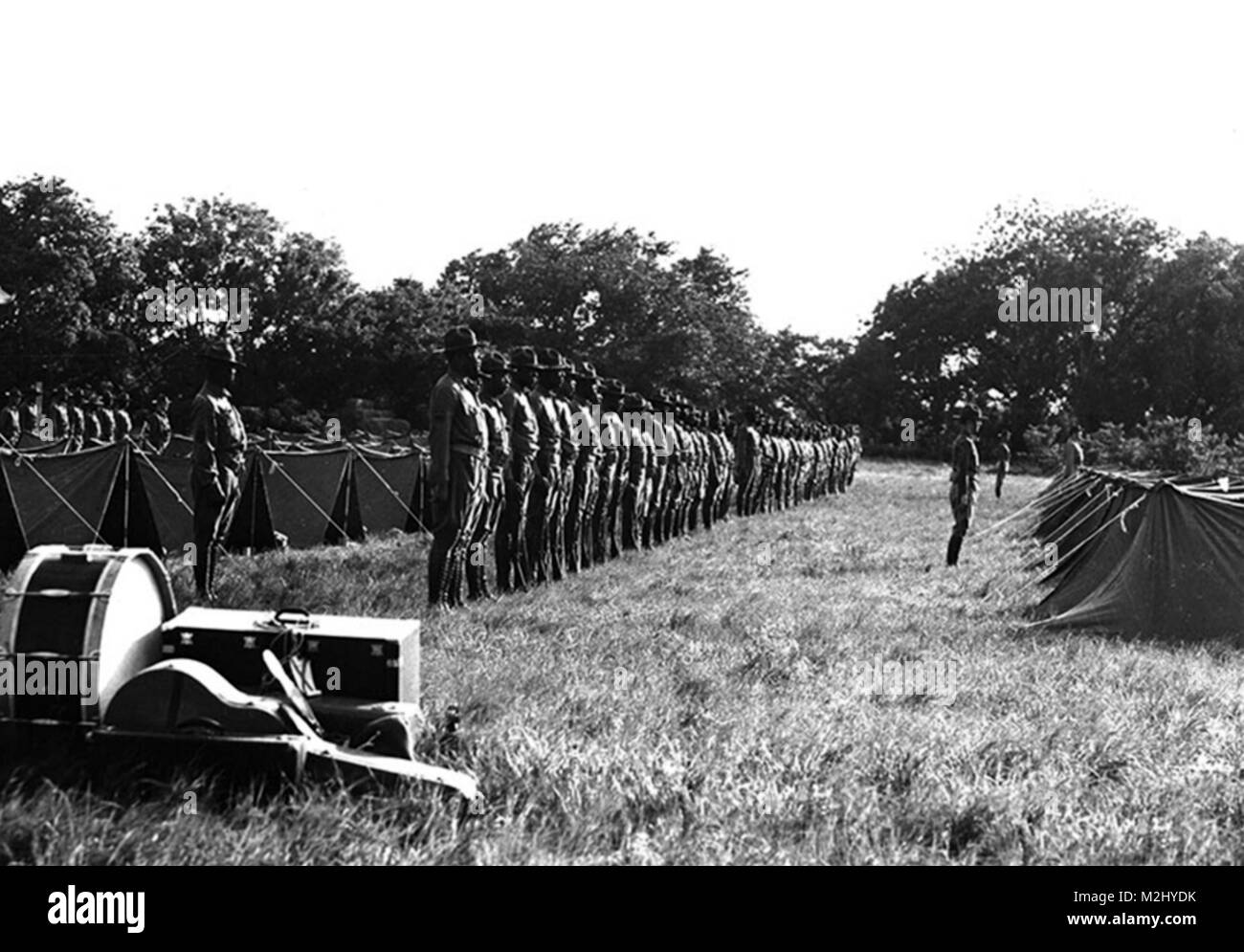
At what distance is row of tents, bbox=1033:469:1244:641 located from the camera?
30.3ft

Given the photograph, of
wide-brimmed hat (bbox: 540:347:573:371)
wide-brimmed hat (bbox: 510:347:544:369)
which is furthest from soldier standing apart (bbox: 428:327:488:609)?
wide-brimmed hat (bbox: 540:347:573:371)

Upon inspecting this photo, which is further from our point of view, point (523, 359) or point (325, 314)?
point (325, 314)

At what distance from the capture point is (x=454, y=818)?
13.4 feet

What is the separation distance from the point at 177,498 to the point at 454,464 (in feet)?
12.4

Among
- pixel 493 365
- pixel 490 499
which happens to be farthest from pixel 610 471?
pixel 490 499

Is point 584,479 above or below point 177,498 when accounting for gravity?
above

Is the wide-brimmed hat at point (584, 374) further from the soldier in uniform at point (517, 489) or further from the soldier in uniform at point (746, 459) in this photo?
the soldier in uniform at point (746, 459)

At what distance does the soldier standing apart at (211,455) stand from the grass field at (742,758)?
0.38m

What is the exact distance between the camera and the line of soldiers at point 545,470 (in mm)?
9555

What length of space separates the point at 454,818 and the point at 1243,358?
60.3 m

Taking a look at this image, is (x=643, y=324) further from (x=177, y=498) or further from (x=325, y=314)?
(x=177, y=498)

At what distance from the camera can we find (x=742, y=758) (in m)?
5.08
